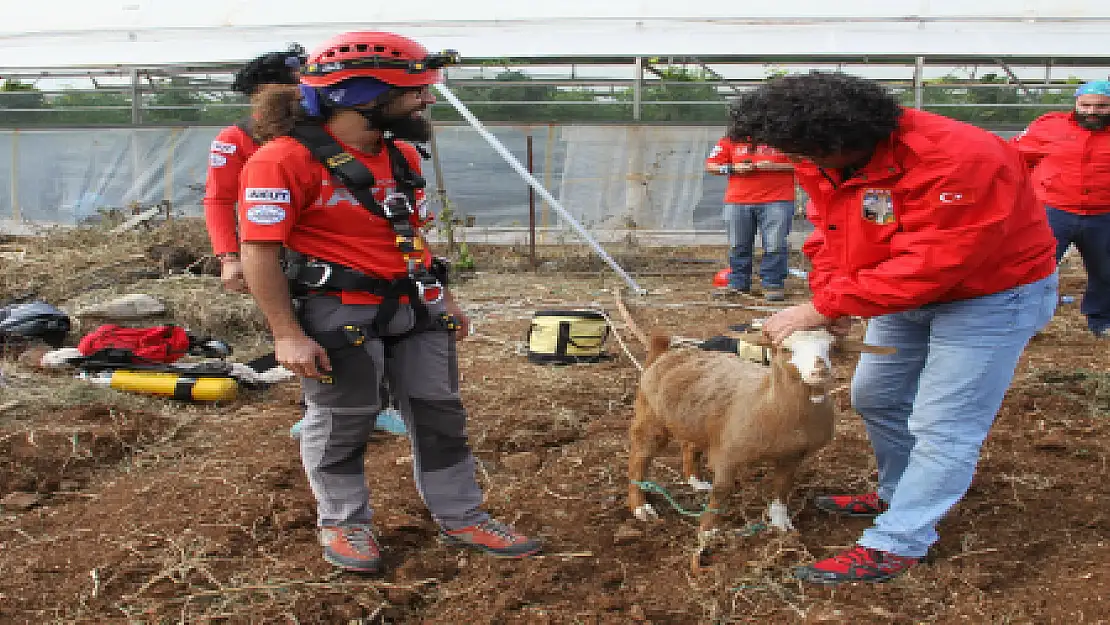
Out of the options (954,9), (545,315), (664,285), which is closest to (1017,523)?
(545,315)

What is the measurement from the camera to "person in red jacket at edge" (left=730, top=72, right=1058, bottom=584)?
2992mm

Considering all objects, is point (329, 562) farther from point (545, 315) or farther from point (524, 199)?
point (524, 199)

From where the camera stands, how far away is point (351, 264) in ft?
10.8

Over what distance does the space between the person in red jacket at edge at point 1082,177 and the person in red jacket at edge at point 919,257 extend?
4375mm

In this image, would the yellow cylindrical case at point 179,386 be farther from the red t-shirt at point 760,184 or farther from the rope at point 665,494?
the red t-shirt at point 760,184

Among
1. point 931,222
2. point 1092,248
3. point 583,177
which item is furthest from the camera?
point 583,177

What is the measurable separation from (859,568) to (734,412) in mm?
804

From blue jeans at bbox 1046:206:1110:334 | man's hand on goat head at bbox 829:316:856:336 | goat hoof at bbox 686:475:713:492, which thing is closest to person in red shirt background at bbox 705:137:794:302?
blue jeans at bbox 1046:206:1110:334

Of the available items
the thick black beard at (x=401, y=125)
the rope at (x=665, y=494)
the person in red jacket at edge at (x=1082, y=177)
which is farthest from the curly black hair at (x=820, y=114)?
the person in red jacket at edge at (x=1082, y=177)

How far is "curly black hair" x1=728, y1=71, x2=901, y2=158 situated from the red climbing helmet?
1220 millimetres

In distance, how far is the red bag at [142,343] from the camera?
653 centimetres

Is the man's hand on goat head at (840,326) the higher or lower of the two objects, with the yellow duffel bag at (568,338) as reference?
higher

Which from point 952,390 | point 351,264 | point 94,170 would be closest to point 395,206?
point 351,264

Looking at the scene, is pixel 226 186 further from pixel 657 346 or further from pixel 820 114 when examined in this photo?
pixel 820 114
